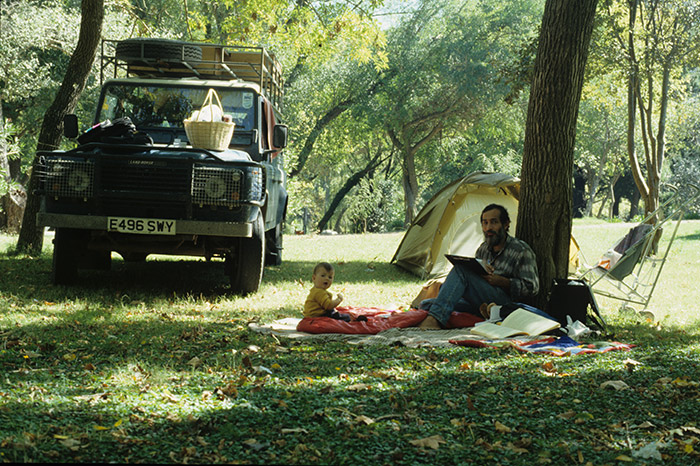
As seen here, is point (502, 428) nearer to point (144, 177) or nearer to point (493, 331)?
point (493, 331)

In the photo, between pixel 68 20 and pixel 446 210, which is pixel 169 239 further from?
pixel 68 20

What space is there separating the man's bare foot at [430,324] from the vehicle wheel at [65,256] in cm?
407

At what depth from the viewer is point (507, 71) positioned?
1278cm

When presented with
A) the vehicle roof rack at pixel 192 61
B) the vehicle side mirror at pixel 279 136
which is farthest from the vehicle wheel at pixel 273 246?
the vehicle side mirror at pixel 279 136

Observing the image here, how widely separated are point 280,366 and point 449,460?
6.38 feet

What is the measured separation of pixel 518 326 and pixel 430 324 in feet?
2.70

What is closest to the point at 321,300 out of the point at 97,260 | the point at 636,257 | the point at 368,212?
the point at 97,260

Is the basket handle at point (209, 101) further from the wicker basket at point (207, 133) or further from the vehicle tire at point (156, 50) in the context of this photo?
the vehicle tire at point (156, 50)

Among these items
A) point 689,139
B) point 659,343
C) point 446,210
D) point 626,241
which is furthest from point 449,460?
point 689,139

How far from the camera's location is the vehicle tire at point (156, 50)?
30.3ft

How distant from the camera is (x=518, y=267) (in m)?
7.11

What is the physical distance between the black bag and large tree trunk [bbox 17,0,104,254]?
7.98 meters

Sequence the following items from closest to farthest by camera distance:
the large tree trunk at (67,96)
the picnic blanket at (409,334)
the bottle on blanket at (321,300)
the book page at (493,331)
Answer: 1. the picnic blanket at (409,334)
2. the book page at (493,331)
3. the bottle on blanket at (321,300)
4. the large tree trunk at (67,96)

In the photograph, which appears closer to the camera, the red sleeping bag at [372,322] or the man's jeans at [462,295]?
the red sleeping bag at [372,322]
